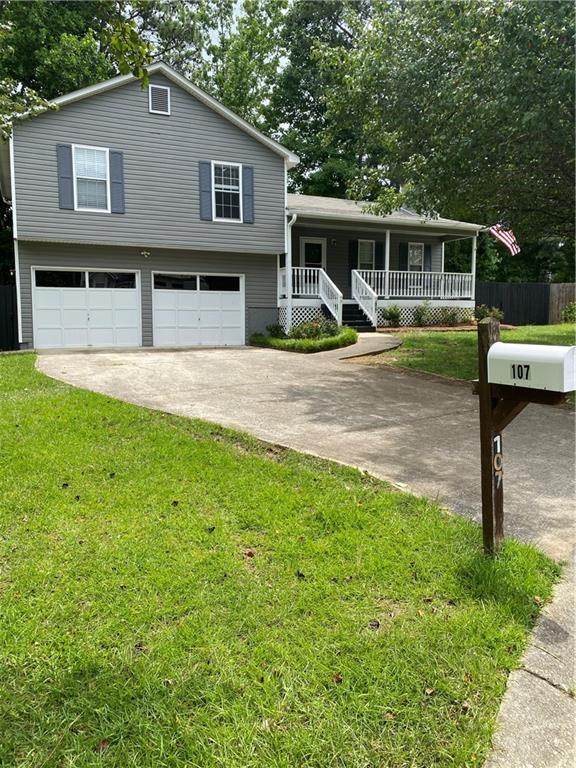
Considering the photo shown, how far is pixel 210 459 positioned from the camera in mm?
4754

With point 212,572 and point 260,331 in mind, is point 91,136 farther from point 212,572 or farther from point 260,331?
point 212,572

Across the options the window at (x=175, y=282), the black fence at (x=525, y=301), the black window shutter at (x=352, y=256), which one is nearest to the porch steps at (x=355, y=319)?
the black window shutter at (x=352, y=256)

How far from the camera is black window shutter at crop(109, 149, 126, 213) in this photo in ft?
49.5

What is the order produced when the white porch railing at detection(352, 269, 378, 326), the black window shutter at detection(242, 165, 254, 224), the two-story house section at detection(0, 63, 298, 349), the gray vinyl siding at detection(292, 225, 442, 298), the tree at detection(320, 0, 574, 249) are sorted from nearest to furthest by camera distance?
1. the tree at detection(320, 0, 574, 249)
2. the two-story house section at detection(0, 63, 298, 349)
3. the black window shutter at detection(242, 165, 254, 224)
4. the white porch railing at detection(352, 269, 378, 326)
5. the gray vinyl siding at detection(292, 225, 442, 298)

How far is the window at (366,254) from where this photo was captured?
2112 centimetres

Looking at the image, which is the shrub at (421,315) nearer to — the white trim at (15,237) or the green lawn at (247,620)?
the white trim at (15,237)

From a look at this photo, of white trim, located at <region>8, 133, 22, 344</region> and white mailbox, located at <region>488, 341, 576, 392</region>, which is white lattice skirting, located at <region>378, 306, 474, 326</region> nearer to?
white trim, located at <region>8, 133, 22, 344</region>

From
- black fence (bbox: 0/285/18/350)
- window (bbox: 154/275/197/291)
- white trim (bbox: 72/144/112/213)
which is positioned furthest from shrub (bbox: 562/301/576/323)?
black fence (bbox: 0/285/18/350)

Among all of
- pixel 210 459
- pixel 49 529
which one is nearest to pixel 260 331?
pixel 210 459

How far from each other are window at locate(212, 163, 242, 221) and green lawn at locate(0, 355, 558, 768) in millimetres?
13301

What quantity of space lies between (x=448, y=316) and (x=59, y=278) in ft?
42.1

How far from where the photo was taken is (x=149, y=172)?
15547mm

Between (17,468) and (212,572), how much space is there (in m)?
2.32

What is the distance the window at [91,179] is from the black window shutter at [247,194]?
12.8 feet
